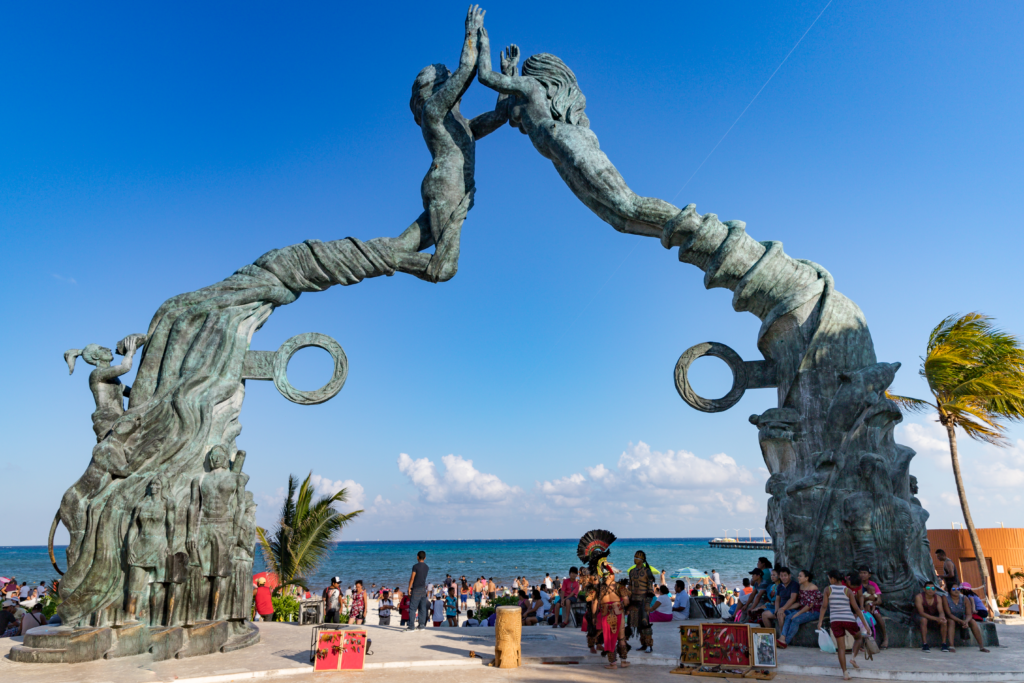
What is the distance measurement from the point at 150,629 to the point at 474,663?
4.55 m

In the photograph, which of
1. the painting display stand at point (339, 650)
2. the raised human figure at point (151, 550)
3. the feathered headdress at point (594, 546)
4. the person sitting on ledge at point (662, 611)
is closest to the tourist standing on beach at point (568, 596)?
the feathered headdress at point (594, 546)

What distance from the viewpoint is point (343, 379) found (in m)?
11.7

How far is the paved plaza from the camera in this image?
23.6 feet

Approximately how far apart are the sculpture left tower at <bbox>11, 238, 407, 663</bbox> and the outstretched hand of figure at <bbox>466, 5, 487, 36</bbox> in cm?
472

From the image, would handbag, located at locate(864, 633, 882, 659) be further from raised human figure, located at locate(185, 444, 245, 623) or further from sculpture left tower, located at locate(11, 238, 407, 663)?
raised human figure, located at locate(185, 444, 245, 623)

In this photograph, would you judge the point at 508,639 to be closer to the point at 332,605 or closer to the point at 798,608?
the point at 798,608

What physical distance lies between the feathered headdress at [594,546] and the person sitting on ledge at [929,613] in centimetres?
475

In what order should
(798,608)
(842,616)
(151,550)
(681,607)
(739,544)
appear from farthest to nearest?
(739,544) < (681,607) < (151,550) < (798,608) < (842,616)

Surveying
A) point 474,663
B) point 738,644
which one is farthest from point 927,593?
point 474,663

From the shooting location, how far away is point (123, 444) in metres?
9.95

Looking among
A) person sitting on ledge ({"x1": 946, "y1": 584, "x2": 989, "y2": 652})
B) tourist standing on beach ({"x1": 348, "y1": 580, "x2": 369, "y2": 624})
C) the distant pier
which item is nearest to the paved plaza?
person sitting on ledge ({"x1": 946, "y1": 584, "x2": 989, "y2": 652})

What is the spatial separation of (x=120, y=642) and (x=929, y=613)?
10885 millimetres

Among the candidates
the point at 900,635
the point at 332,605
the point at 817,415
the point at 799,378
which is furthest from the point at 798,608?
the point at 332,605

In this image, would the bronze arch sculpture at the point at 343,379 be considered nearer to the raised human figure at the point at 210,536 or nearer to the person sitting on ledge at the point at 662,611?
the raised human figure at the point at 210,536
